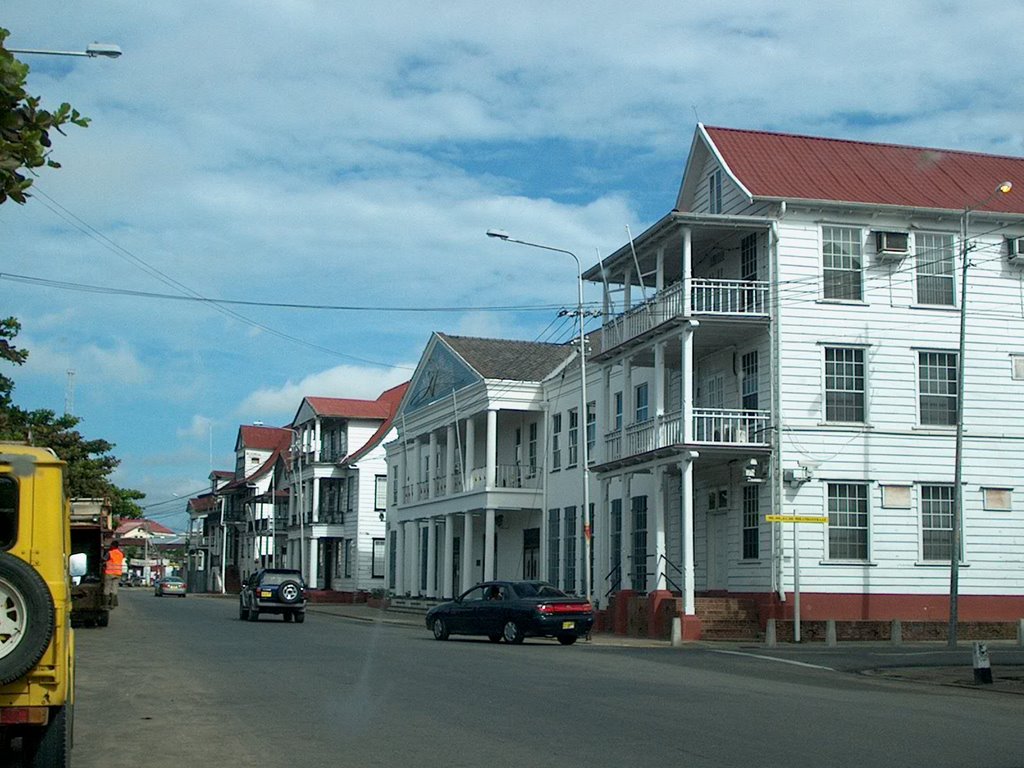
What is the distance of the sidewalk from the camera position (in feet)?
67.1

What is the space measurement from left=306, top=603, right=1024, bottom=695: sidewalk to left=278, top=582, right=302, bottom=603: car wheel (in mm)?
10077

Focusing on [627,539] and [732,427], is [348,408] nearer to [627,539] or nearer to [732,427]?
[627,539]

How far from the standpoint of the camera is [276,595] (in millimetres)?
39719

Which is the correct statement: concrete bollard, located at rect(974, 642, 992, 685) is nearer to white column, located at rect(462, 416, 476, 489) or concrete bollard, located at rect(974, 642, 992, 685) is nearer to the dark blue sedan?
the dark blue sedan

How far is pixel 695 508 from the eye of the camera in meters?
36.2

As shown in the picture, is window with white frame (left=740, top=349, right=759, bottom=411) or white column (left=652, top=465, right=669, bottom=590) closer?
window with white frame (left=740, top=349, right=759, bottom=411)

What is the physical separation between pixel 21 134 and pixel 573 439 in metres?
36.3

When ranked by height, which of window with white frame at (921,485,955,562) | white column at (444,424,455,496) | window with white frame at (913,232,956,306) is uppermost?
window with white frame at (913,232,956,306)

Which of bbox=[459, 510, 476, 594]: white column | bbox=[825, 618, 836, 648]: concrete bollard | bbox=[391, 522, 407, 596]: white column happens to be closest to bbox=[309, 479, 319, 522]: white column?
bbox=[391, 522, 407, 596]: white column

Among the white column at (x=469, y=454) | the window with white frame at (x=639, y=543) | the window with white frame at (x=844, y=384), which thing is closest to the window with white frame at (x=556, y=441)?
the white column at (x=469, y=454)

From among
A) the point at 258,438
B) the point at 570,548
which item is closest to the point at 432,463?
the point at 570,548

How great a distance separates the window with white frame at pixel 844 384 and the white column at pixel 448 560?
20547mm

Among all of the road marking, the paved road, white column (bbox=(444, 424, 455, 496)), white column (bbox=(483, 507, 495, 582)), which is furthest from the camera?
white column (bbox=(444, 424, 455, 496))

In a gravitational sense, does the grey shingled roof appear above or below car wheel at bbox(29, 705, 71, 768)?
above
